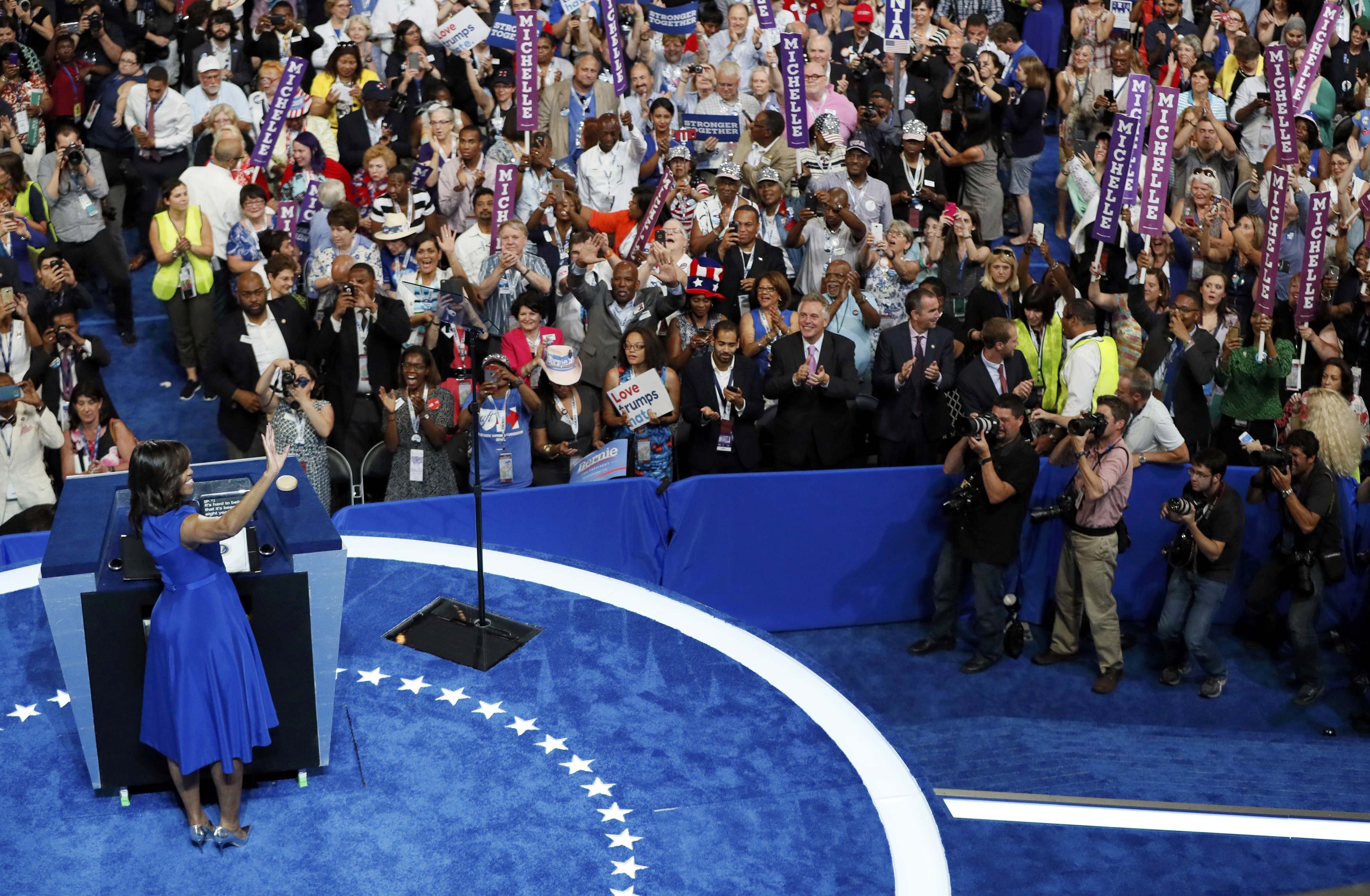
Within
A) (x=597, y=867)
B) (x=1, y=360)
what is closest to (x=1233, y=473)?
(x=597, y=867)

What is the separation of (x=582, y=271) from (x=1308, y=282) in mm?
4716

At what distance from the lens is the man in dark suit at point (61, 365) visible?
9352 millimetres

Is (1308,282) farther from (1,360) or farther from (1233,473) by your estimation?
(1,360)

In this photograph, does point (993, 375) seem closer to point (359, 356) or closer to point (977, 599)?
point (977, 599)

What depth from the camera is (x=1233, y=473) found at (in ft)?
30.5

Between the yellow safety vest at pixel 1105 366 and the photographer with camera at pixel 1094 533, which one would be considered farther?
the yellow safety vest at pixel 1105 366

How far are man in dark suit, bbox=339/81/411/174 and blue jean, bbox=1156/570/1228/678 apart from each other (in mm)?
6164

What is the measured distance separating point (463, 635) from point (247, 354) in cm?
297

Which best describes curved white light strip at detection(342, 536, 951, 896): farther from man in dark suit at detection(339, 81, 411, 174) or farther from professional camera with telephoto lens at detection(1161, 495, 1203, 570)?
man in dark suit at detection(339, 81, 411, 174)

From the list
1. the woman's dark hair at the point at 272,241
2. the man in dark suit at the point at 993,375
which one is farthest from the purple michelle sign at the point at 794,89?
the woman's dark hair at the point at 272,241

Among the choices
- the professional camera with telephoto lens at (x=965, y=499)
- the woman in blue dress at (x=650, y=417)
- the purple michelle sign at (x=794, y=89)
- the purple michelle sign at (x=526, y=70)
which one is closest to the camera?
the professional camera with telephoto lens at (x=965, y=499)

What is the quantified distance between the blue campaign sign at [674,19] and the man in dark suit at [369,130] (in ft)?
6.91

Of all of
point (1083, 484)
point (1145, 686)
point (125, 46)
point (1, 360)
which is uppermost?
point (125, 46)

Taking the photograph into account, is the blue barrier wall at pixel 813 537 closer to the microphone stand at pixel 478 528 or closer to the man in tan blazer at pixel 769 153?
the microphone stand at pixel 478 528
